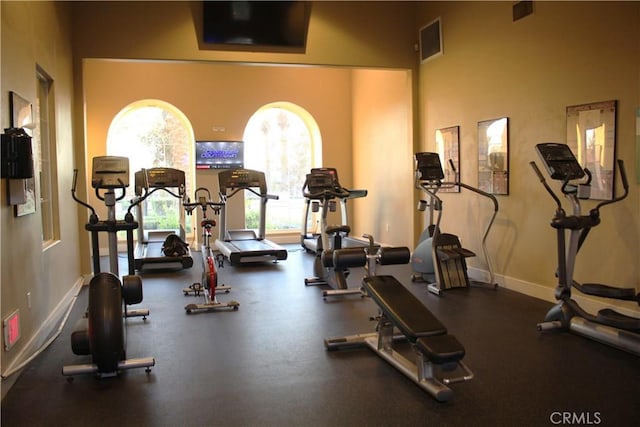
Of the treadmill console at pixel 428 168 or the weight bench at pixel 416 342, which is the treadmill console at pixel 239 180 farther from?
the weight bench at pixel 416 342

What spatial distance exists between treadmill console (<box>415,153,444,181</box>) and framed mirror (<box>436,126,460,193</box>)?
0.76 m

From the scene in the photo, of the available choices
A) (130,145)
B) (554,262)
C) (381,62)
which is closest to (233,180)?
(381,62)

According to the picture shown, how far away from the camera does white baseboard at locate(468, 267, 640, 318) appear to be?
166 inches

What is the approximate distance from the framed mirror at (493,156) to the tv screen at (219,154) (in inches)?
188

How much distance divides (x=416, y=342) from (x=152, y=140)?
26.3ft

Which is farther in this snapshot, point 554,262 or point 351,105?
point 351,105

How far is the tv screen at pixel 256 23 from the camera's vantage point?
6527 mm

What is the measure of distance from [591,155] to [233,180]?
15.3 ft

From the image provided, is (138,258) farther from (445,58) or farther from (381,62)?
(445,58)

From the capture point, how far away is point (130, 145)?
9609 mm

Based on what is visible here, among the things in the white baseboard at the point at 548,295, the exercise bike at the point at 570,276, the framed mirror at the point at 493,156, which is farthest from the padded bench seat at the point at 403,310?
the framed mirror at the point at 493,156

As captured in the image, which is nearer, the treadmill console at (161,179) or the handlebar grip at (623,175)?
the handlebar grip at (623,175)

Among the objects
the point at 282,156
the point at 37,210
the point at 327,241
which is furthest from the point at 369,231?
the point at 37,210

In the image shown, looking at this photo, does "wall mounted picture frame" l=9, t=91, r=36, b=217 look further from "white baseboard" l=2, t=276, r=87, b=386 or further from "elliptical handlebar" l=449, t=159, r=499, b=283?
"elliptical handlebar" l=449, t=159, r=499, b=283
